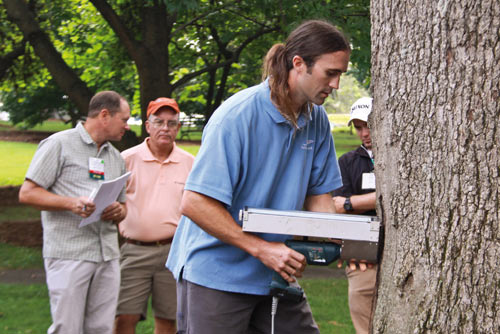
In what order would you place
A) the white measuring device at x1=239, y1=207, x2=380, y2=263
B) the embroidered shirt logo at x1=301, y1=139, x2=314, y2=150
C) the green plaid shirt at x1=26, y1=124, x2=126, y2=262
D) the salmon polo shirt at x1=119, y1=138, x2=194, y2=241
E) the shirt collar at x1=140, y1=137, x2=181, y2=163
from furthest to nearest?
the shirt collar at x1=140, y1=137, x2=181, y2=163 < the salmon polo shirt at x1=119, y1=138, x2=194, y2=241 < the green plaid shirt at x1=26, y1=124, x2=126, y2=262 < the embroidered shirt logo at x1=301, y1=139, x2=314, y2=150 < the white measuring device at x1=239, y1=207, x2=380, y2=263

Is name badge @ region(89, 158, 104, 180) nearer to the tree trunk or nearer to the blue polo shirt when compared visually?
the blue polo shirt

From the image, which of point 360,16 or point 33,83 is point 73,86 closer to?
point 360,16

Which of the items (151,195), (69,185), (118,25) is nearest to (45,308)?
(151,195)

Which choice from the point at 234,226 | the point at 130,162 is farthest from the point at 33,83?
the point at 234,226

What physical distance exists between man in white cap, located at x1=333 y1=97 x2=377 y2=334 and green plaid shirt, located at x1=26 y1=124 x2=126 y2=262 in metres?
1.70

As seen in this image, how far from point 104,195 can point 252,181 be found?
1.86m

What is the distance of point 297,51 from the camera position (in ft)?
9.64

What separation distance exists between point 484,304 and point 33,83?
14.3 metres

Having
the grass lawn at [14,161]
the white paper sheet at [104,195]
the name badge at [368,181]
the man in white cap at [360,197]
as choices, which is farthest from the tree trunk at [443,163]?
the grass lawn at [14,161]

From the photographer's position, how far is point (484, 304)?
2.46 metres

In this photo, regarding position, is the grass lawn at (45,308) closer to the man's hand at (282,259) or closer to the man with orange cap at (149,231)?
the man with orange cap at (149,231)

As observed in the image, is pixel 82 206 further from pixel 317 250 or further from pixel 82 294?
pixel 317 250

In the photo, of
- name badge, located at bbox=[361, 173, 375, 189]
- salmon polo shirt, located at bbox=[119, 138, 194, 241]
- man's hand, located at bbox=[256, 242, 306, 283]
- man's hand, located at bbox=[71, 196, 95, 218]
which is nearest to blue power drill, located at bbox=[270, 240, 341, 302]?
man's hand, located at bbox=[256, 242, 306, 283]

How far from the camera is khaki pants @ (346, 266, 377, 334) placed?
15.1 ft
